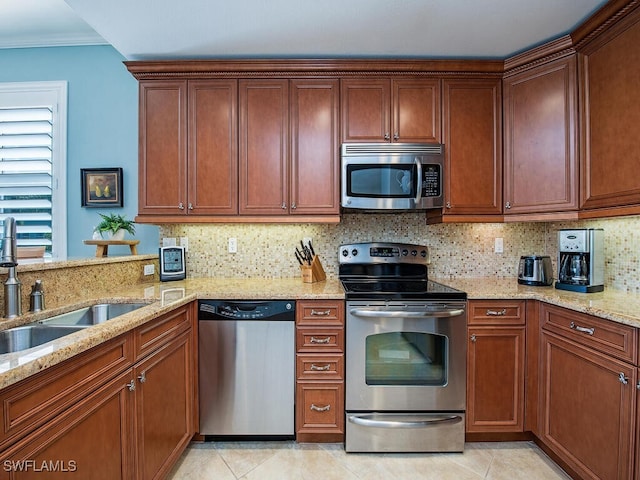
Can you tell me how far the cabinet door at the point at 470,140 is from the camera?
7.68ft

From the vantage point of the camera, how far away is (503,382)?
2.04 m

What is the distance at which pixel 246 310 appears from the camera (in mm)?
2029

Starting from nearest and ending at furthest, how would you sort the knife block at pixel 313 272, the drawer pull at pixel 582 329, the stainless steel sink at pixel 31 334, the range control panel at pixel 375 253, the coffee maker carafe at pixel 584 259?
the stainless steel sink at pixel 31 334
the drawer pull at pixel 582 329
the coffee maker carafe at pixel 584 259
the knife block at pixel 313 272
the range control panel at pixel 375 253

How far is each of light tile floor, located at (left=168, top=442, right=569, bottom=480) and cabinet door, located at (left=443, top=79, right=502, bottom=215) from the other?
150 centimetres

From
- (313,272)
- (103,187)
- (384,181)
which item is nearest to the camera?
(384,181)

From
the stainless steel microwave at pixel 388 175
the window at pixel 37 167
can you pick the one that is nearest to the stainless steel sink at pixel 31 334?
the stainless steel microwave at pixel 388 175

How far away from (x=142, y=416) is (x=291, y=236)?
5.03 ft

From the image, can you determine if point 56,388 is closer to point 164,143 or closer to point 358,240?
point 164,143

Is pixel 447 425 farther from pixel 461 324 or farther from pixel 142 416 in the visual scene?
pixel 142 416

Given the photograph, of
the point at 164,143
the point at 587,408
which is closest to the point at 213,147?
the point at 164,143

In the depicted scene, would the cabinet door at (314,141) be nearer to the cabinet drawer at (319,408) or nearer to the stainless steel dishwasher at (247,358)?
the stainless steel dishwasher at (247,358)

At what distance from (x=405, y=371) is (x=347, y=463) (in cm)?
60

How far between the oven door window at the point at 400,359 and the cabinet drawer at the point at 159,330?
106cm

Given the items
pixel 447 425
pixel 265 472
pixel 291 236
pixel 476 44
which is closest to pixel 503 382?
pixel 447 425
